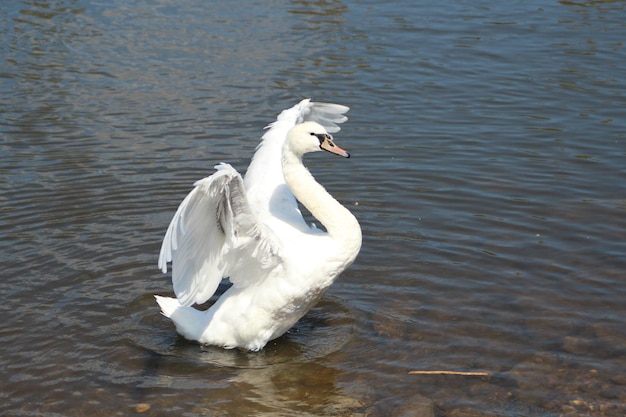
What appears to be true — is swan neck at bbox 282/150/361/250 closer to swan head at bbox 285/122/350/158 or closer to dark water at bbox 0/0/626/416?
swan head at bbox 285/122/350/158

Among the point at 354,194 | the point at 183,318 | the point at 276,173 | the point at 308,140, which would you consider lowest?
the point at 183,318

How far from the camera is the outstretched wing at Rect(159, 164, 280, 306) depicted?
20.8 ft

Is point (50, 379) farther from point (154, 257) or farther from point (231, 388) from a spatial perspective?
point (154, 257)

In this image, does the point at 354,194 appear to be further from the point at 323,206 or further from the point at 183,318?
the point at 183,318

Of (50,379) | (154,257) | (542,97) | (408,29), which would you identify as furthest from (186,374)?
(408,29)

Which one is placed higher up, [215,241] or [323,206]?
[323,206]

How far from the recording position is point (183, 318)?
735 cm

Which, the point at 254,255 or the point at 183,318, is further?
the point at 183,318

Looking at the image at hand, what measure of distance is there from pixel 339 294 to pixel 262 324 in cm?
113

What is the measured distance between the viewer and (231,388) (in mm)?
6723

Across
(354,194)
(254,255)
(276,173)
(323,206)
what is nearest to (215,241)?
(254,255)

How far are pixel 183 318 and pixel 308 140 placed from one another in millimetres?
1637

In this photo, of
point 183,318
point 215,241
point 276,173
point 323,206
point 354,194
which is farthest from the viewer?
point 354,194

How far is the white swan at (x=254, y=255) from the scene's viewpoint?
658 centimetres
